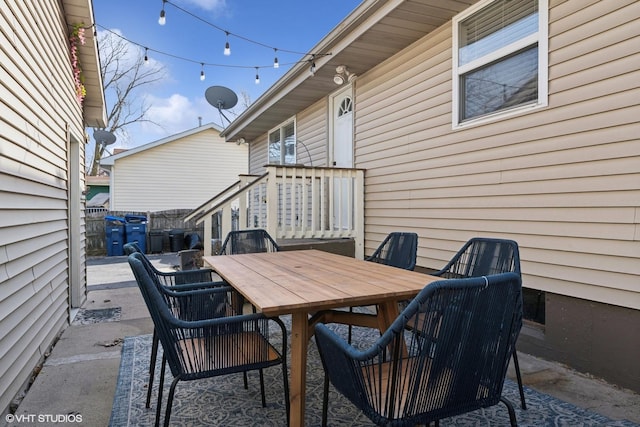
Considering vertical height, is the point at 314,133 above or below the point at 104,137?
below

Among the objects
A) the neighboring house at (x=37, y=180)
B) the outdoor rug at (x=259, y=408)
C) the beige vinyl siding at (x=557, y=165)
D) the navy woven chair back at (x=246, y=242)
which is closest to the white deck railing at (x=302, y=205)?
the navy woven chair back at (x=246, y=242)

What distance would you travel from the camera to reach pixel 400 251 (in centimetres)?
337

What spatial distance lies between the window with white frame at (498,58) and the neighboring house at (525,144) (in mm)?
11

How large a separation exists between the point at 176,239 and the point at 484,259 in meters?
9.36

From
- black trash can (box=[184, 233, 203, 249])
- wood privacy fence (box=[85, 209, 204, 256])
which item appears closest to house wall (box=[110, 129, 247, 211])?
wood privacy fence (box=[85, 209, 204, 256])

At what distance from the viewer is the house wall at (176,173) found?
48.7 feet

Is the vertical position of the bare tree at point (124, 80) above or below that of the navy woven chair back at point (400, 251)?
above

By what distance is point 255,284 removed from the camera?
209 centimetres

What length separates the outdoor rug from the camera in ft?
7.04

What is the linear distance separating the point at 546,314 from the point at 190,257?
515cm

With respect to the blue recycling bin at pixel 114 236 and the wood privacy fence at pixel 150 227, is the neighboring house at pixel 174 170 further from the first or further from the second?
the blue recycling bin at pixel 114 236

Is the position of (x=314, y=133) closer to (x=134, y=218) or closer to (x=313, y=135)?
(x=313, y=135)

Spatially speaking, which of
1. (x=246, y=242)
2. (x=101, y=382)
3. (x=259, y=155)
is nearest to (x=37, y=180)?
(x=101, y=382)

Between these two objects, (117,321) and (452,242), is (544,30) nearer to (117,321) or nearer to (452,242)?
(452,242)
